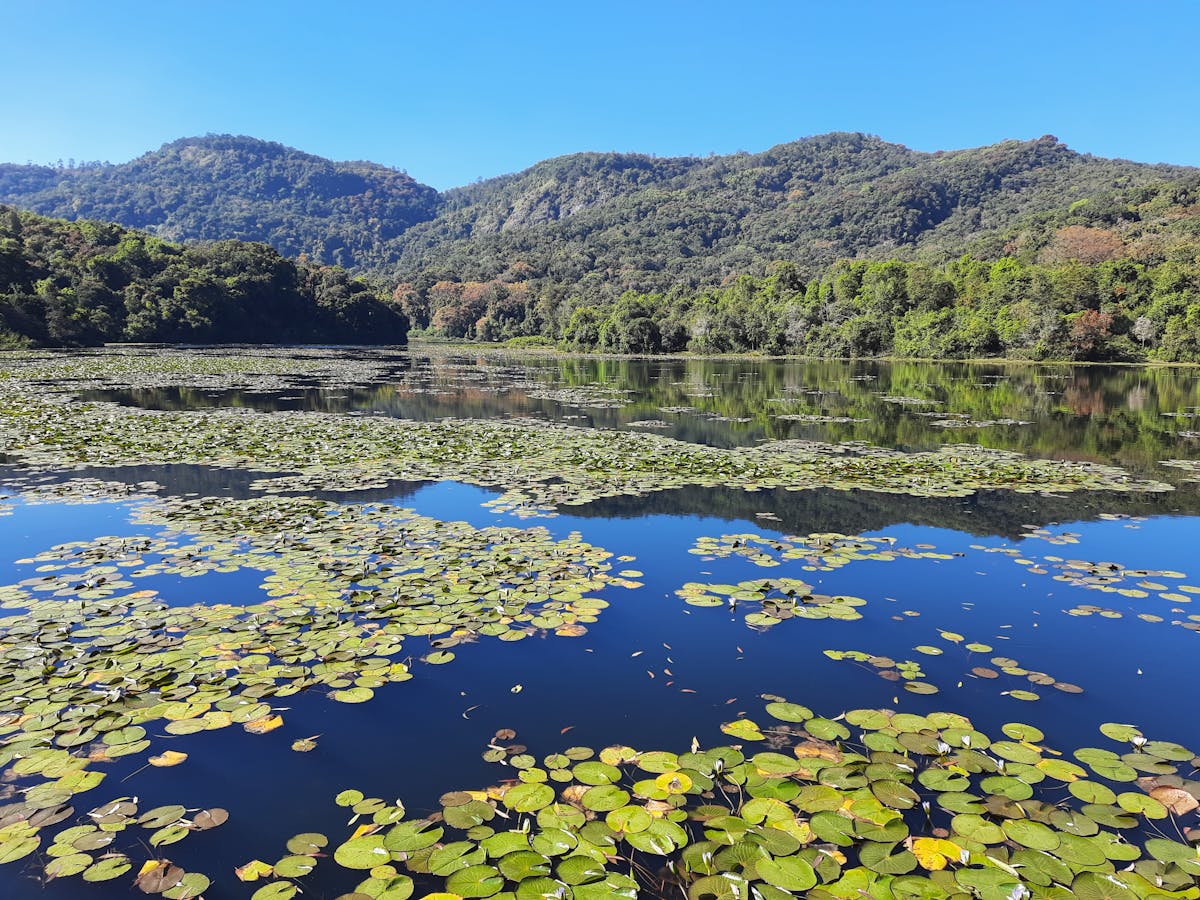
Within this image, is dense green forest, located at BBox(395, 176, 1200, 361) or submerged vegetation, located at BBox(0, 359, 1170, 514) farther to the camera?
dense green forest, located at BBox(395, 176, 1200, 361)

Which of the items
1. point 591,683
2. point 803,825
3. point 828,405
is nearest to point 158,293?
point 828,405

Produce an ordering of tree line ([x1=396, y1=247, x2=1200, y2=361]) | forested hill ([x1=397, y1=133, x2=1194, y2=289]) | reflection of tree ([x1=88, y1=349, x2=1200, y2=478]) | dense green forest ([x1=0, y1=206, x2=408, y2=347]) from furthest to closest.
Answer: forested hill ([x1=397, y1=133, x2=1194, y2=289])
tree line ([x1=396, y1=247, x2=1200, y2=361])
dense green forest ([x1=0, y1=206, x2=408, y2=347])
reflection of tree ([x1=88, y1=349, x2=1200, y2=478])

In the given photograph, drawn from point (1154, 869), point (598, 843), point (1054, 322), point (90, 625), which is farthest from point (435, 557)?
point (1054, 322)

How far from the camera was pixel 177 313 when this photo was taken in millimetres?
77875

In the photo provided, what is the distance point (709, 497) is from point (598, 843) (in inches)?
318

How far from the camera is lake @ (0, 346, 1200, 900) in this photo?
335 cm

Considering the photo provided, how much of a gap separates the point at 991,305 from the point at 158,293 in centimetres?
9134

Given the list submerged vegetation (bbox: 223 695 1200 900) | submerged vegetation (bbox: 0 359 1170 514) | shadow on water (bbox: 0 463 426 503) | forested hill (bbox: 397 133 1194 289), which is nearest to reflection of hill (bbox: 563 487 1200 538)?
submerged vegetation (bbox: 0 359 1170 514)

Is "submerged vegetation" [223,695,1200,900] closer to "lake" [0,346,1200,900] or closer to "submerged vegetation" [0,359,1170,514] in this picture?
"lake" [0,346,1200,900]

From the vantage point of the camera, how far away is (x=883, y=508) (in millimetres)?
10617

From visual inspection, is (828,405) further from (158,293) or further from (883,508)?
(158,293)

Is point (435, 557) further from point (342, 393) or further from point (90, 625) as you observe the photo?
point (342, 393)

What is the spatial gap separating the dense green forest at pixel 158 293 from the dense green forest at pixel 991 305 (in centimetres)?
3520

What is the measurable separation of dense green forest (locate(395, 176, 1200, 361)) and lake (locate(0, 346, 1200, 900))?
60.6 meters
